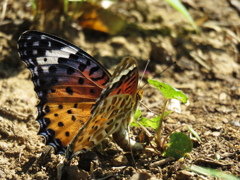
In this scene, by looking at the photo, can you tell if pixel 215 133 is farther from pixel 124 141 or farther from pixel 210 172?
pixel 124 141

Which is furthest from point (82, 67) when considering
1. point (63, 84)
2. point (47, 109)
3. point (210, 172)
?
point (210, 172)

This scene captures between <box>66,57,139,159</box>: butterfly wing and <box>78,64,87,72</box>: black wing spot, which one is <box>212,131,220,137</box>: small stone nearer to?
<box>66,57,139,159</box>: butterfly wing

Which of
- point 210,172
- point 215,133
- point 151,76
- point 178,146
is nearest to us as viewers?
point 210,172

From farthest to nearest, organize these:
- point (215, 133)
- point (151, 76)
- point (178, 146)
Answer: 1. point (151, 76)
2. point (215, 133)
3. point (178, 146)

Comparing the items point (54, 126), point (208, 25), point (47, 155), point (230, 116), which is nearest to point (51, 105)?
point (54, 126)

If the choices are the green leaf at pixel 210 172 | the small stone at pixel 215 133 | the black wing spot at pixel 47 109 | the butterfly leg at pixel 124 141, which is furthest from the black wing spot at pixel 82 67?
the small stone at pixel 215 133

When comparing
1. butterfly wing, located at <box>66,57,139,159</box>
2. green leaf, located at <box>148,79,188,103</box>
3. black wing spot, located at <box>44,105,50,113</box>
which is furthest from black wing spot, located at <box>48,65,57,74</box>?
green leaf, located at <box>148,79,188,103</box>

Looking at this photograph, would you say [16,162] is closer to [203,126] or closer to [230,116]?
[203,126]
